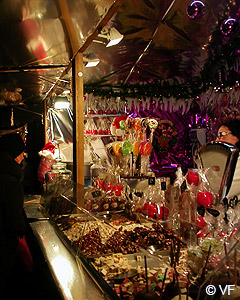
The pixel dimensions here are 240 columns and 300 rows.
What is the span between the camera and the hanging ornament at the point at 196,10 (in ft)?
12.2

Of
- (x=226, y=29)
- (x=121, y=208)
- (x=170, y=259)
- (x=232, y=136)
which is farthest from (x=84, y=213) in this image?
(x=226, y=29)

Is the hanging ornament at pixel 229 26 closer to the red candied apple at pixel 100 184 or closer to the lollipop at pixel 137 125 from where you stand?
the lollipop at pixel 137 125

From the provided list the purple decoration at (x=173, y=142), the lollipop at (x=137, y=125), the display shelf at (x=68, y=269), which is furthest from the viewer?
the purple decoration at (x=173, y=142)

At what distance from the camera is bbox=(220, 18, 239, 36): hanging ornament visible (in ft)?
14.4

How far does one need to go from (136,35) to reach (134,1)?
0.94 meters

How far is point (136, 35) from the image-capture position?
4.38 m

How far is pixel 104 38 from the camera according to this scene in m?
3.79

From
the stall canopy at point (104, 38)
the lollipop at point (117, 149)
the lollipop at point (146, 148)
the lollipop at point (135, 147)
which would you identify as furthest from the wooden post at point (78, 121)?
the lollipop at point (146, 148)

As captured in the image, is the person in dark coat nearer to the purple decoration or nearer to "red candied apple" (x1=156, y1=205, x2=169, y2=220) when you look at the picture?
"red candied apple" (x1=156, y1=205, x2=169, y2=220)

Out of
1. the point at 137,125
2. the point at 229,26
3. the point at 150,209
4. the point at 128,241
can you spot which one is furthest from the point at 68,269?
the point at 229,26

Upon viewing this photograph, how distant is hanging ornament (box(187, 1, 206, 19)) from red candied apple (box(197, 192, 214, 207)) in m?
2.67

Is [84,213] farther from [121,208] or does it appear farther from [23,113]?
[23,113]

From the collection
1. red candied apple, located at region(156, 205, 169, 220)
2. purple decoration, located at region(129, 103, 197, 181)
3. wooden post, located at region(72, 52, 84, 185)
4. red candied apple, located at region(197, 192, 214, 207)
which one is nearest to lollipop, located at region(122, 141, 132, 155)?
wooden post, located at region(72, 52, 84, 185)

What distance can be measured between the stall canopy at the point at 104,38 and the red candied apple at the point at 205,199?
1.64m
